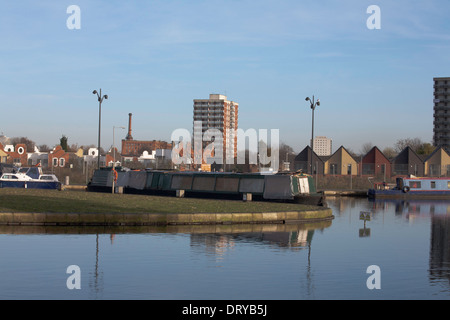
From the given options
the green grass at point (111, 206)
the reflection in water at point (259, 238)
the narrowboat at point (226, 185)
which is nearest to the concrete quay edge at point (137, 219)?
the reflection in water at point (259, 238)

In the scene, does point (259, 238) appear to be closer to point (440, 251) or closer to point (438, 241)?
point (440, 251)

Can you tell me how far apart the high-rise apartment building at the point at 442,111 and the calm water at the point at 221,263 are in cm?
14659

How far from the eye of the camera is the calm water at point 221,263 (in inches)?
617

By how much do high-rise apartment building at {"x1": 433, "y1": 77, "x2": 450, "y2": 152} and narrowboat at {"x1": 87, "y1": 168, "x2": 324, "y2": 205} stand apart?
13218 centimetres

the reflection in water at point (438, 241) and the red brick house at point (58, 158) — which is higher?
the red brick house at point (58, 158)

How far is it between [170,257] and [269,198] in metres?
23.2

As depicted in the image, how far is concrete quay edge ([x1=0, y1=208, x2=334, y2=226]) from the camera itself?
90.6 ft

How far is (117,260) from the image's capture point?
19.8 meters

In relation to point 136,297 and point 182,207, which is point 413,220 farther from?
point 136,297

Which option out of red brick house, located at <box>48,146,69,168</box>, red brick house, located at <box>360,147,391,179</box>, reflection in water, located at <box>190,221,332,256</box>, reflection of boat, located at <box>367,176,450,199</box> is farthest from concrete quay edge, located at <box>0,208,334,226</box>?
red brick house, located at <box>48,146,69,168</box>

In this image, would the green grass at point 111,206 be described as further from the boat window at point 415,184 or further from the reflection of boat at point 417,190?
the boat window at point 415,184

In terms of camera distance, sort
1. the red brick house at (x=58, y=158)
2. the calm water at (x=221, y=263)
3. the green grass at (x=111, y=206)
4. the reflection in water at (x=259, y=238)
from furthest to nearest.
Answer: the red brick house at (x=58, y=158) < the green grass at (x=111, y=206) < the reflection in water at (x=259, y=238) < the calm water at (x=221, y=263)
